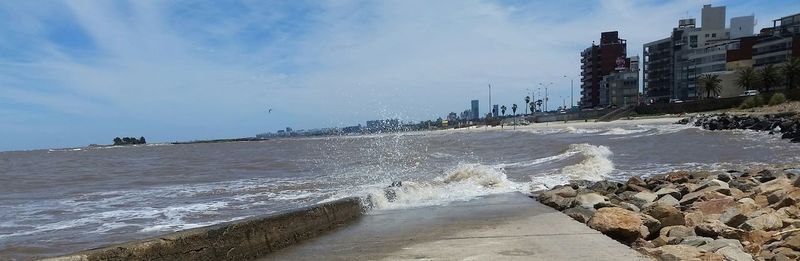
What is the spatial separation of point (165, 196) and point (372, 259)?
1177 centimetres

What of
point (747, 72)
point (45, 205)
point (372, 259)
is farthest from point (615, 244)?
point (747, 72)

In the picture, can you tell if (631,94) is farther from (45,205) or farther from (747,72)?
(45,205)

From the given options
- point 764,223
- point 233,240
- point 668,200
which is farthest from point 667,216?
point 233,240

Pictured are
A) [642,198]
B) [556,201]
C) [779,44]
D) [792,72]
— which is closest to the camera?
[556,201]

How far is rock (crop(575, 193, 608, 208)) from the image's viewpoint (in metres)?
8.70

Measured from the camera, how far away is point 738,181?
431 inches

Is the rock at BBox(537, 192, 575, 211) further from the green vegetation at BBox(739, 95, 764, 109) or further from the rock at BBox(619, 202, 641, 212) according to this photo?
the green vegetation at BBox(739, 95, 764, 109)

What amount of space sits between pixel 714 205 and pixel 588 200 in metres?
1.70

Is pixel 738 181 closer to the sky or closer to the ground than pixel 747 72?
closer to the ground

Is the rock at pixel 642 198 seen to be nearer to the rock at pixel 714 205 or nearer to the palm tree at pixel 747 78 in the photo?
the rock at pixel 714 205

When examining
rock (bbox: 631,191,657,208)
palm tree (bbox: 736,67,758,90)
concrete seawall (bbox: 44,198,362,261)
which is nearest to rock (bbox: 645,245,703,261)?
rock (bbox: 631,191,657,208)

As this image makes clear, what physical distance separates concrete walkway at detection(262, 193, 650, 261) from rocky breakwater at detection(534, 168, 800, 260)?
0.36 m

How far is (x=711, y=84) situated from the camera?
9212cm

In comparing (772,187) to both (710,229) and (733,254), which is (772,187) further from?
(733,254)
